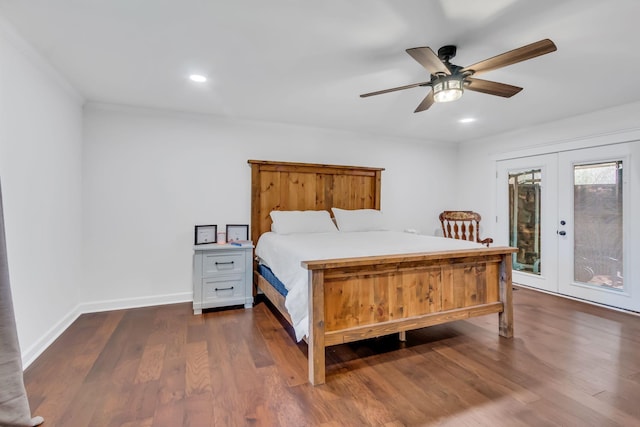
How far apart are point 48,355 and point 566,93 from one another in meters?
5.11

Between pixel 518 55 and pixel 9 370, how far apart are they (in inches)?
128

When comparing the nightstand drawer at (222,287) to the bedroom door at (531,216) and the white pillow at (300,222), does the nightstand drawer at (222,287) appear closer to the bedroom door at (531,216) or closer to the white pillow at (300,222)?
the white pillow at (300,222)

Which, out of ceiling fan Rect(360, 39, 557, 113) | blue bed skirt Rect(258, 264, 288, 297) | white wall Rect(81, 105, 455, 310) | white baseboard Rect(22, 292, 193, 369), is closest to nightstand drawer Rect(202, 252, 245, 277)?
blue bed skirt Rect(258, 264, 288, 297)

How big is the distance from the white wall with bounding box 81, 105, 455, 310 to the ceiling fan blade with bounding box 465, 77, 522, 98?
2.38 meters

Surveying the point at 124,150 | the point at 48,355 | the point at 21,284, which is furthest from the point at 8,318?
the point at 124,150

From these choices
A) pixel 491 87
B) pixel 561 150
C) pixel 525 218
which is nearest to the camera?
pixel 491 87

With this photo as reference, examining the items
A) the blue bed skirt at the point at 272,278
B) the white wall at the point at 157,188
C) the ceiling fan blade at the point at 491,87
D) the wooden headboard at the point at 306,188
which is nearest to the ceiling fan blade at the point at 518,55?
the ceiling fan blade at the point at 491,87

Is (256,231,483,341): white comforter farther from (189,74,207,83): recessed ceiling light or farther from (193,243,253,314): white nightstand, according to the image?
(189,74,207,83): recessed ceiling light

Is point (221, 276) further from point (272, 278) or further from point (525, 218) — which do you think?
point (525, 218)

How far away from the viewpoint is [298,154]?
418 cm

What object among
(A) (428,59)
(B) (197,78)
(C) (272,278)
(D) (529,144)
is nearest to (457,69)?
(A) (428,59)

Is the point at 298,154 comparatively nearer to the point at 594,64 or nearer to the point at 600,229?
the point at 594,64

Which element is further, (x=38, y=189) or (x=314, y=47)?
(x=38, y=189)

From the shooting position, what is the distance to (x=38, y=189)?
234 centimetres
